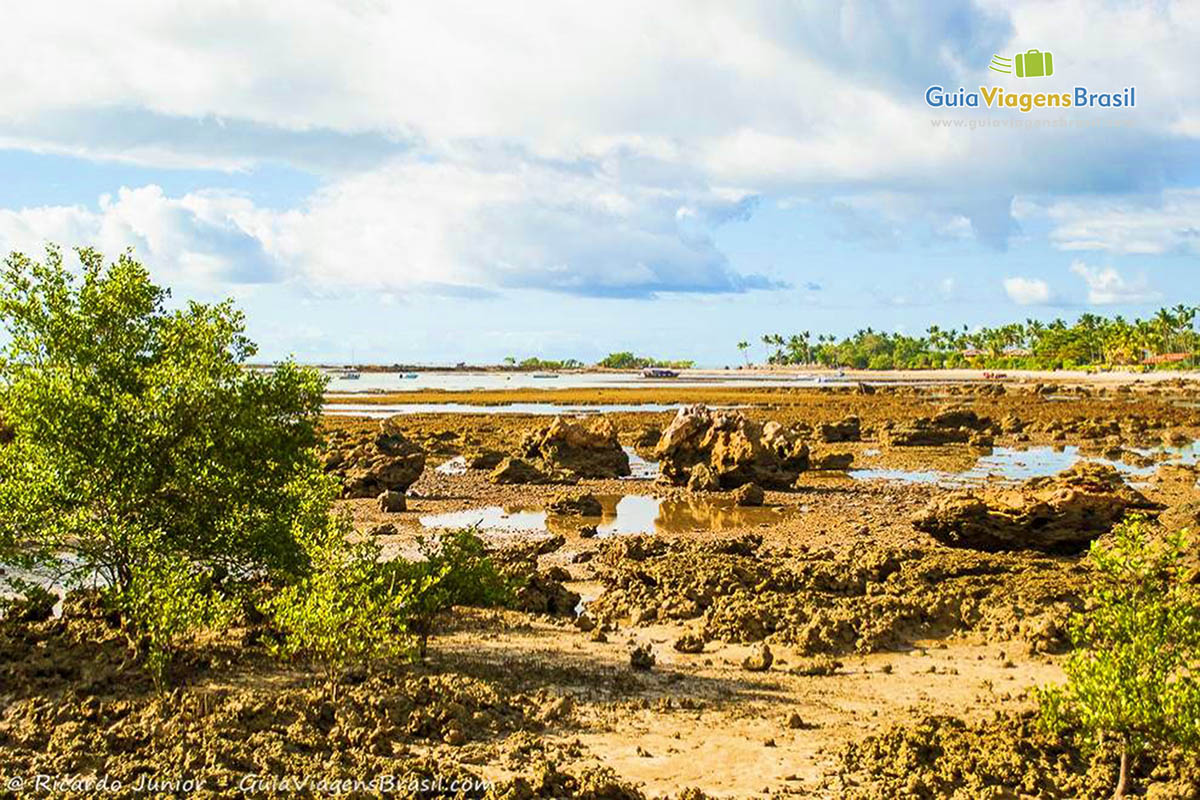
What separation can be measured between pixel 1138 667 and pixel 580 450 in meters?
31.4

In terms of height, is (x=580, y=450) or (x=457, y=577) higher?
(x=580, y=450)

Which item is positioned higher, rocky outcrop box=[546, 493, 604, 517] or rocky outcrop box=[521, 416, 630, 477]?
rocky outcrop box=[521, 416, 630, 477]

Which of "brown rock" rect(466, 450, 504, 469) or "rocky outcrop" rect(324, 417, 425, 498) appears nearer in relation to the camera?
"rocky outcrop" rect(324, 417, 425, 498)

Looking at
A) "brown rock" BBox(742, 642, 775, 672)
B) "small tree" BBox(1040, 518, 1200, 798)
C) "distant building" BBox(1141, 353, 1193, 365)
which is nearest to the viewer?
"small tree" BBox(1040, 518, 1200, 798)

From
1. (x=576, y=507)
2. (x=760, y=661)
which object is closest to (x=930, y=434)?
(x=576, y=507)

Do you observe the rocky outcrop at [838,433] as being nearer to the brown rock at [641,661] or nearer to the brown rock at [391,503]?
the brown rock at [391,503]

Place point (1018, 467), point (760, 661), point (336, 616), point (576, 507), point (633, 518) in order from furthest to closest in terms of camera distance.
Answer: point (1018, 467) → point (576, 507) → point (633, 518) → point (760, 661) → point (336, 616)

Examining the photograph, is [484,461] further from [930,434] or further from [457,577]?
[457,577]

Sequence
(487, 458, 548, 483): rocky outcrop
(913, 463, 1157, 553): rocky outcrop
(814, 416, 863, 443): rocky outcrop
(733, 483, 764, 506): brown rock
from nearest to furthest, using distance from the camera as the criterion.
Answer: (913, 463, 1157, 553): rocky outcrop
(733, 483, 764, 506): brown rock
(487, 458, 548, 483): rocky outcrop
(814, 416, 863, 443): rocky outcrop

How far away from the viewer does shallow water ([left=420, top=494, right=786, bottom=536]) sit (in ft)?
94.1

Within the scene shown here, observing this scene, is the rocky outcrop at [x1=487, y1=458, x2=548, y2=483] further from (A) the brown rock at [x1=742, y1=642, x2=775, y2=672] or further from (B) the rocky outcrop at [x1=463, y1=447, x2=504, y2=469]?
(A) the brown rock at [x1=742, y1=642, x2=775, y2=672]

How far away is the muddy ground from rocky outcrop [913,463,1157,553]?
0.54 metres

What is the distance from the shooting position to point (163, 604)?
12438 millimetres

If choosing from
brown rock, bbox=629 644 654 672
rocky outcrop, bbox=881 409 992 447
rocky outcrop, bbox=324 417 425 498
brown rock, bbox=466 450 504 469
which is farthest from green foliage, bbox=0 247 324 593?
rocky outcrop, bbox=881 409 992 447
